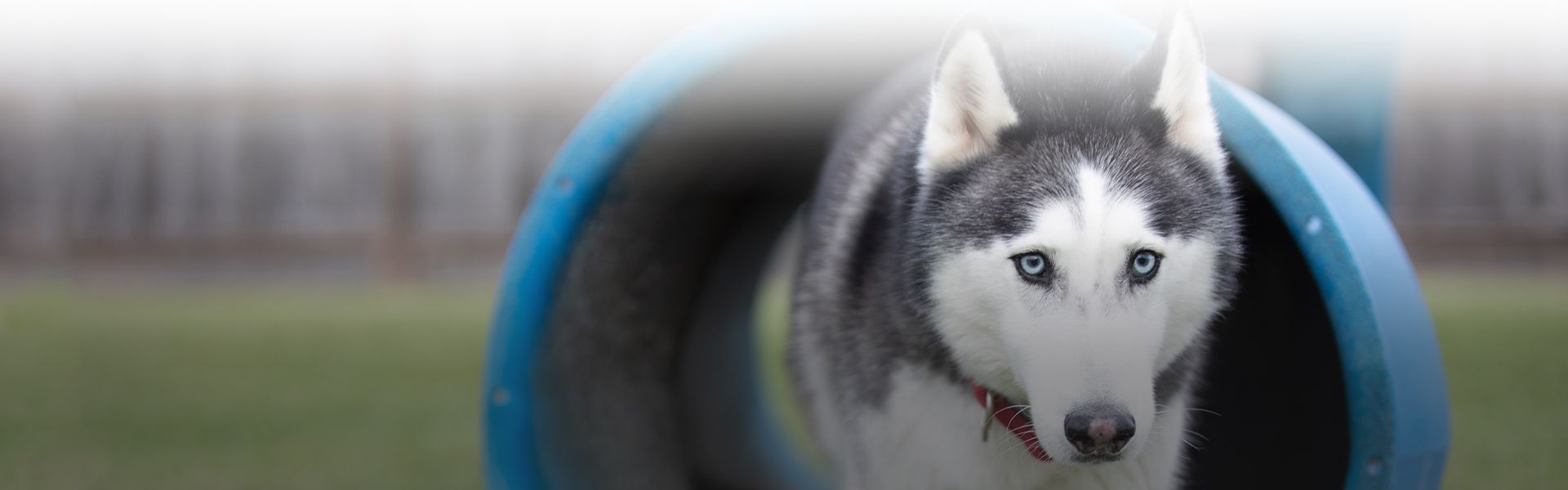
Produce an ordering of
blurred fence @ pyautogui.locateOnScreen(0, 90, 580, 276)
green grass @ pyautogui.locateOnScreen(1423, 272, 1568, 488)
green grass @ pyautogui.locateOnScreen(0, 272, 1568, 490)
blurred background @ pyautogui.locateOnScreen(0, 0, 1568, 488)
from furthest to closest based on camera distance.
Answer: blurred fence @ pyautogui.locateOnScreen(0, 90, 580, 276) < blurred background @ pyautogui.locateOnScreen(0, 0, 1568, 488) < green grass @ pyautogui.locateOnScreen(0, 272, 1568, 490) < green grass @ pyautogui.locateOnScreen(1423, 272, 1568, 488)

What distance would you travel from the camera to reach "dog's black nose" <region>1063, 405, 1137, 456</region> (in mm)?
1482

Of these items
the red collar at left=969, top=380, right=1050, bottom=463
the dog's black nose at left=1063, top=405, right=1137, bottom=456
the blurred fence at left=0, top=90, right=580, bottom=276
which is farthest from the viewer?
the blurred fence at left=0, top=90, right=580, bottom=276

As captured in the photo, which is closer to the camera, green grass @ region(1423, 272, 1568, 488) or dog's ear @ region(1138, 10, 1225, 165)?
dog's ear @ region(1138, 10, 1225, 165)

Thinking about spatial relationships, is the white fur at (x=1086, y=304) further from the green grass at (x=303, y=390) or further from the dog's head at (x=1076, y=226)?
the green grass at (x=303, y=390)

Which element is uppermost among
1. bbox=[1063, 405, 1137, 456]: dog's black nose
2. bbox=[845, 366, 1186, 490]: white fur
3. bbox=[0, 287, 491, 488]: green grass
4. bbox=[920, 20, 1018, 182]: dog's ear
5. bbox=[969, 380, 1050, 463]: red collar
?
bbox=[920, 20, 1018, 182]: dog's ear

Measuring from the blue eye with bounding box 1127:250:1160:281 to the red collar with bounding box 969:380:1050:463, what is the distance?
0.32m

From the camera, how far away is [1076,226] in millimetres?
1541

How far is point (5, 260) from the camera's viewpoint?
30.1ft

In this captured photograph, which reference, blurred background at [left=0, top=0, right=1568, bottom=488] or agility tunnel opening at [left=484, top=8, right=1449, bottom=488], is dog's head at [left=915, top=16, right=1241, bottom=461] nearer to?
agility tunnel opening at [left=484, top=8, right=1449, bottom=488]

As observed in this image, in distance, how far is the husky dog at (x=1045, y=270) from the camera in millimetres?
1535

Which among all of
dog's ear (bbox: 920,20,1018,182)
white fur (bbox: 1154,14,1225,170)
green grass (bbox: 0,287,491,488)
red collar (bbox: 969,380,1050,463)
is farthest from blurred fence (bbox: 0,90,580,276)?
white fur (bbox: 1154,14,1225,170)

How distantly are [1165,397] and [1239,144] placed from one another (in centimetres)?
42

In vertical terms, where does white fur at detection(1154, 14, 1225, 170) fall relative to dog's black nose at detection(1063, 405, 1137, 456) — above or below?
above

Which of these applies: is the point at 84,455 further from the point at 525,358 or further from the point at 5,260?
the point at 5,260
